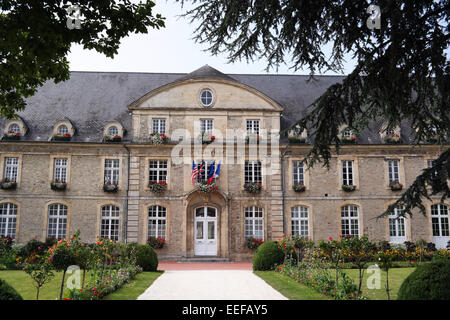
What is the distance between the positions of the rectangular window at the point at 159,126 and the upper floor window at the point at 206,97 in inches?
86.9

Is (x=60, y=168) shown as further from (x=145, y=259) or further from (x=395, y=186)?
(x=395, y=186)

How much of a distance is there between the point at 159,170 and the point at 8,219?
7.46 meters

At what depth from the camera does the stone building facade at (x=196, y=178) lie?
18703 mm

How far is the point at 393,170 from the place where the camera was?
19812 millimetres

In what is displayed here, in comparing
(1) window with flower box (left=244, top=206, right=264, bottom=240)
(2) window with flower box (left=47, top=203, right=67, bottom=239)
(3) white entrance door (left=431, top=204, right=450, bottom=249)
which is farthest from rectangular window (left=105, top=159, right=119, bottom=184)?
(3) white entrance door (left=431, top=204, right=450, bottom=249)

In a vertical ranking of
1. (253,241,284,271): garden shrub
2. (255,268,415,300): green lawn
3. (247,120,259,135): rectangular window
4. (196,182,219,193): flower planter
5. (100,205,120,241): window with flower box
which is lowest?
(255,268,415,300): green lawn

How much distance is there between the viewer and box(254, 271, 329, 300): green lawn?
29.1 feet

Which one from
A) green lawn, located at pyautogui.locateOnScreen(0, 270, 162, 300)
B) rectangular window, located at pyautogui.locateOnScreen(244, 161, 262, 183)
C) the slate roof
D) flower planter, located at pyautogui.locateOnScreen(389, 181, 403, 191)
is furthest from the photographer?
the slate roof

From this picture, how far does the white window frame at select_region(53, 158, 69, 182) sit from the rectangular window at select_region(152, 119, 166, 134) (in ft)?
14.9

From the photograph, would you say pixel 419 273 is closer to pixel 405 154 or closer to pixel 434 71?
pixel 434 71

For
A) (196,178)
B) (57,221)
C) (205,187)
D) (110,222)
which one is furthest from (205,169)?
(57,221)

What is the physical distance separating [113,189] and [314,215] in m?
9.81

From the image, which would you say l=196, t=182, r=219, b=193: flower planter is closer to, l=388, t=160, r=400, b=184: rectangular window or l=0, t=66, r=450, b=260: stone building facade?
l=0, t=66, r=450, b=260: stone building facade

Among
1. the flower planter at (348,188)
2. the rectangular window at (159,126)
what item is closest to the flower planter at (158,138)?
the rectangular window at (159,126)
